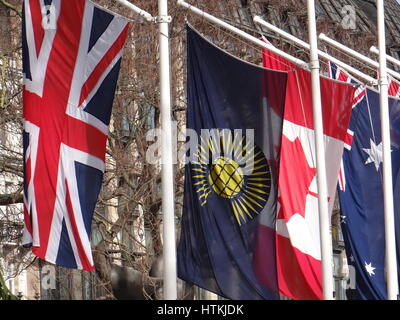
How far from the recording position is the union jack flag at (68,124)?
17516 mm

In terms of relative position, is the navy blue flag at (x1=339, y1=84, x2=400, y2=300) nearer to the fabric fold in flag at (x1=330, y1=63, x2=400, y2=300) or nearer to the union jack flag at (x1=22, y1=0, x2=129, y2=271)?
the fabric fold in flag at (x1=330, y1=63, x2=400, y2=300)

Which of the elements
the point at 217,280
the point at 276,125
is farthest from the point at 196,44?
the point at 217,280

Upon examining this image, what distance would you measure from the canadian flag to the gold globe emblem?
77cm

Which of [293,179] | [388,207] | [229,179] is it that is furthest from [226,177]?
[388,207]

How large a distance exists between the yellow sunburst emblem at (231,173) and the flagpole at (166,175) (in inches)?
15.2

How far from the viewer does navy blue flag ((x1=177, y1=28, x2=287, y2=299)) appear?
18188mm

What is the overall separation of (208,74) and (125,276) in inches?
441

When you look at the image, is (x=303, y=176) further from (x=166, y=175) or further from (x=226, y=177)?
(x=166, y=175)

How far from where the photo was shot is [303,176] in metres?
20.1

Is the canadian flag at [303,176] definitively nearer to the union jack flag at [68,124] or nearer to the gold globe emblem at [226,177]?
the gold globe emblem at [226,177]

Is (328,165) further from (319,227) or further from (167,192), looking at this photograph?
(167,192)

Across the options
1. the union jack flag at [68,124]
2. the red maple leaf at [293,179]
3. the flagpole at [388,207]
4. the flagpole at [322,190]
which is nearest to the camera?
the union jack flag at [68,124]

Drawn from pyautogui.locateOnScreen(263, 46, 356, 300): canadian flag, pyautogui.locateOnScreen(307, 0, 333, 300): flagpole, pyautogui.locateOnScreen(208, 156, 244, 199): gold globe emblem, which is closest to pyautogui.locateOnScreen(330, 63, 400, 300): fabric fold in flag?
pyautogui.locateOnScreen(263, 46, 356, 300): canadian flag

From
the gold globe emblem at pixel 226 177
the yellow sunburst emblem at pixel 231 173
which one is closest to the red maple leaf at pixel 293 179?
the yellow sunburst emblem at pixel 231 173
